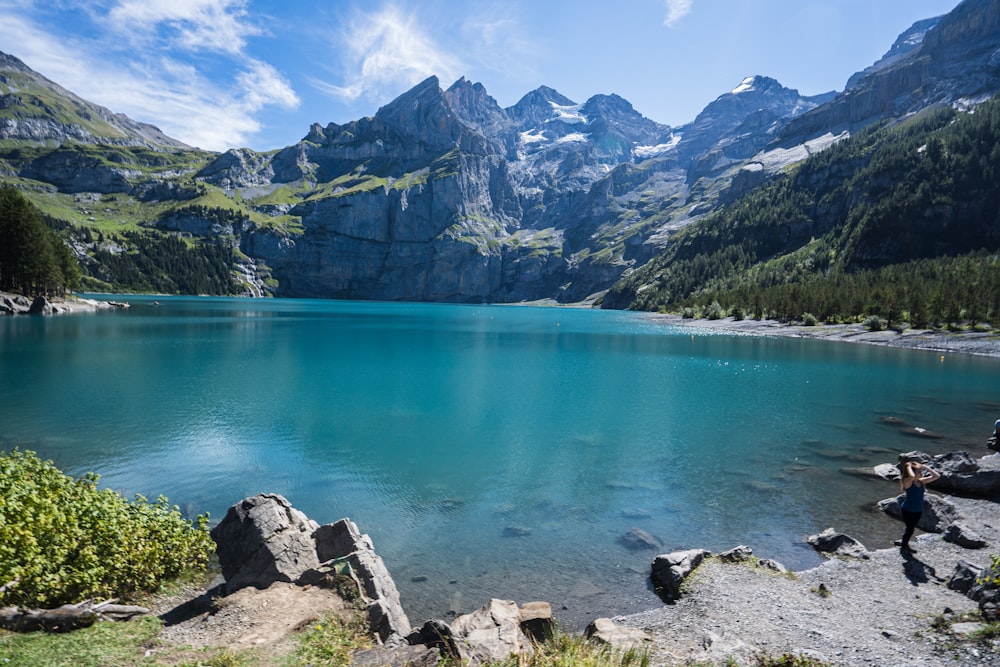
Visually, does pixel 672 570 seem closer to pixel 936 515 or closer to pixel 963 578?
pixel 963 578

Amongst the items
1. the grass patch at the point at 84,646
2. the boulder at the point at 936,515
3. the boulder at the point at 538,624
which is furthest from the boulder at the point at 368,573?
the boulder at the point at 936,515

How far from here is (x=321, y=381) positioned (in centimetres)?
5438

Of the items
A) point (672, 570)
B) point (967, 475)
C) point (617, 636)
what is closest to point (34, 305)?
point (672, 570)

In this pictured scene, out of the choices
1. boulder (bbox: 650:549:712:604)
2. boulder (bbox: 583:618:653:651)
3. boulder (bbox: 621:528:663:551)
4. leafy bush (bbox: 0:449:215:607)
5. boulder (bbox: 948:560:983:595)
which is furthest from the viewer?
boulder (bbox: 621:528:663:551)

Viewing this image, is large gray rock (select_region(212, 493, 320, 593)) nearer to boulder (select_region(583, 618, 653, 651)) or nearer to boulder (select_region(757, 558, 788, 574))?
boulder (select_region(583, 618, 653, 651))

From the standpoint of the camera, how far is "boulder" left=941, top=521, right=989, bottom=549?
60.7 ft

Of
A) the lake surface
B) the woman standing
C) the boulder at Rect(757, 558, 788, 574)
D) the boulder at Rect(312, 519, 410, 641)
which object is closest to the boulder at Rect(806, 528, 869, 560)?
the lake surface

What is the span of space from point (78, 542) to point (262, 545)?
14.2 ft

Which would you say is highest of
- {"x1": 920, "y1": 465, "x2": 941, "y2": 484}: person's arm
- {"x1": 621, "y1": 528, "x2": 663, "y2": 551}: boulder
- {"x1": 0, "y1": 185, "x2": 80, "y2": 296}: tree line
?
{"x1": 0, "y1": 185, "x2": 80, "y2": 296}: tree line

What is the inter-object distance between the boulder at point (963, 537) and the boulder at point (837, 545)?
343 centimetres

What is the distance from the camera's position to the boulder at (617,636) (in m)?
11.8

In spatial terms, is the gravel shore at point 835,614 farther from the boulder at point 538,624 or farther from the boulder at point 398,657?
the boulder at point 398,657

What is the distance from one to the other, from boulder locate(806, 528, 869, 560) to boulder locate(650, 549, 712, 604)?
4.95m

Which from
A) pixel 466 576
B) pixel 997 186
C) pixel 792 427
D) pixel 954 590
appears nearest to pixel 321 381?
pixel 466 576
